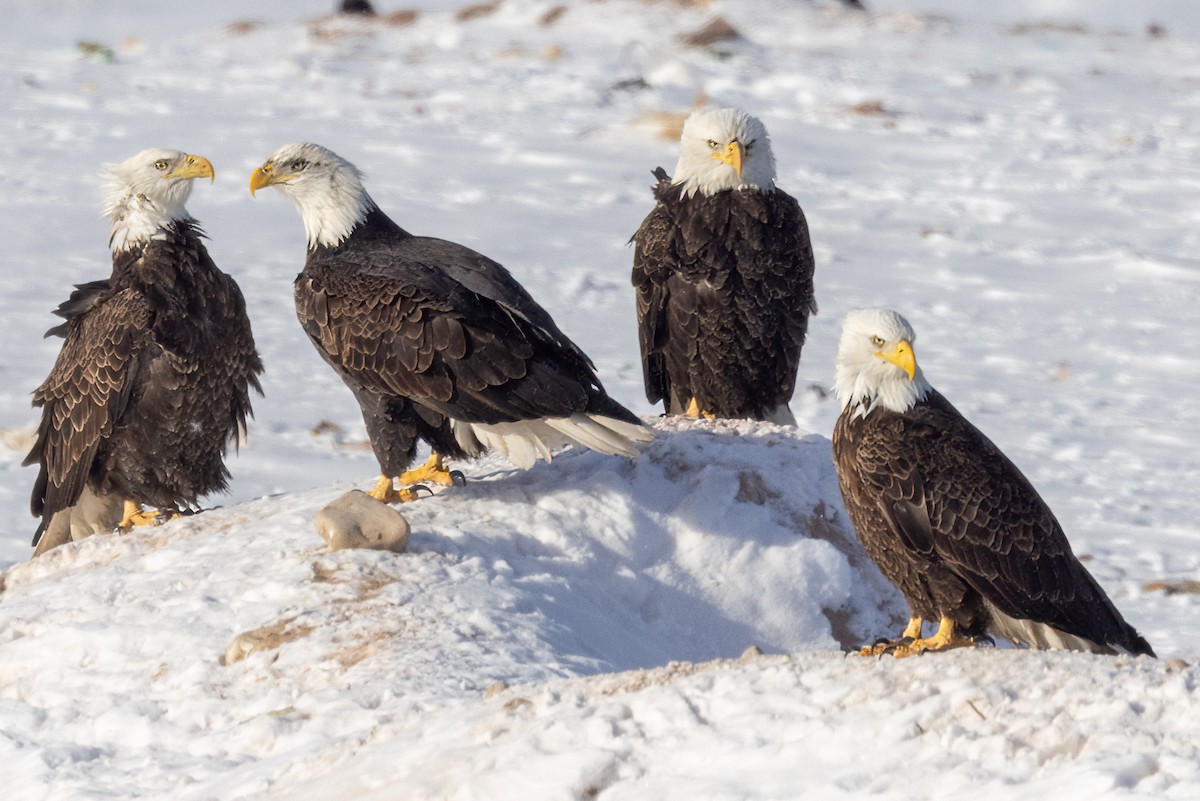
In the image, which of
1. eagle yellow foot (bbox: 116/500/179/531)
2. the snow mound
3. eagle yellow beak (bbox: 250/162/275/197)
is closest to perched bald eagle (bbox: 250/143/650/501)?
eagle yellow beak (bbox: 250/162/275/197)

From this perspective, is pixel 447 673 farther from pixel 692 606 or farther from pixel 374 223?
pixel 374 223

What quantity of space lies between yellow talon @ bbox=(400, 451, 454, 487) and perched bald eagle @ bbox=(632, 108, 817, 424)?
4.88 feet

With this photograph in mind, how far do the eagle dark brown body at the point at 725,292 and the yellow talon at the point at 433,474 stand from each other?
1487mm

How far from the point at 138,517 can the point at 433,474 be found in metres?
1.40

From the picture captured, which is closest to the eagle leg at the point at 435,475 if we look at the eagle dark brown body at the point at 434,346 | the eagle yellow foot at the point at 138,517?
the eagle dark brown body at the point at 434,346

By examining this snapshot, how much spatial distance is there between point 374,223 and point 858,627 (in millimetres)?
2425

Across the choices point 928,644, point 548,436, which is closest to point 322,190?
point 548,436

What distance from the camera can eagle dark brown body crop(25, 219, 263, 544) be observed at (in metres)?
6.88

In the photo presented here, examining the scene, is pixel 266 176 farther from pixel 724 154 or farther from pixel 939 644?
pixel 939 644

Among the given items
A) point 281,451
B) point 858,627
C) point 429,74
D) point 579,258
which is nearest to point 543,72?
point 429,74

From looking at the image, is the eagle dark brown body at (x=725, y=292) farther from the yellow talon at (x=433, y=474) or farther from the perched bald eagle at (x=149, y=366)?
the perched bald eagle at (x=149, y=366)

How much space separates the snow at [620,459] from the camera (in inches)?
168

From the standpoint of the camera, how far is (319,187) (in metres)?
6.69

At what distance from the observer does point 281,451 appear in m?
10.3
